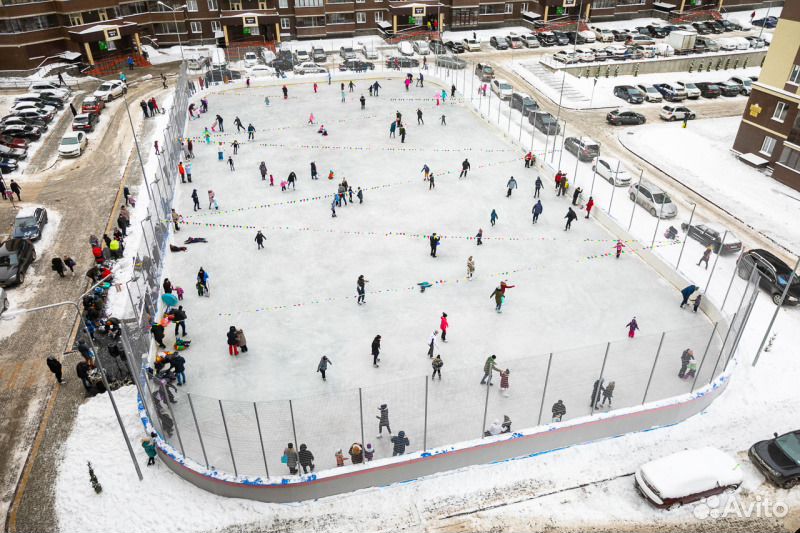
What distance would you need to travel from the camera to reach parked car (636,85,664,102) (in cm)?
4634

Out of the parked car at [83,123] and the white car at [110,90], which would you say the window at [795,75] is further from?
the white car at [110,90]

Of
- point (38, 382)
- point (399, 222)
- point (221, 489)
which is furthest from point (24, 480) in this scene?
point (399, 222)

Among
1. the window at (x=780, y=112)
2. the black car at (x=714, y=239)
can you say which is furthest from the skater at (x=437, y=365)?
the window at (x=780, y=112)

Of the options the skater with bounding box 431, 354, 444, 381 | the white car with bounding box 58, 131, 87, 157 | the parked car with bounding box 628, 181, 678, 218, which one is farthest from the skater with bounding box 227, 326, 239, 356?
the white car with bounding box 58, 131, 87, 157

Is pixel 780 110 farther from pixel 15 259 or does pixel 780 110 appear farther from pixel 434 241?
pixel 15 259

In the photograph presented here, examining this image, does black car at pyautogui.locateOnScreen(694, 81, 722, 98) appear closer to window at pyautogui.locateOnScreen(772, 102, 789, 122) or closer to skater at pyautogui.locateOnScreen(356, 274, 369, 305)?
window at pyautogui.locateOnScreen(772, 102, 789, 122)

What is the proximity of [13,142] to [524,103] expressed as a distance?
1400 inches

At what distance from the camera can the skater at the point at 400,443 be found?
1548 cm

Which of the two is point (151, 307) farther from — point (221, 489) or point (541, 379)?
point (541, 379)

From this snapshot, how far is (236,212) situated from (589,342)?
18.8 m

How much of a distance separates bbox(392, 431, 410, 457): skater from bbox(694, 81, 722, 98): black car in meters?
44.9

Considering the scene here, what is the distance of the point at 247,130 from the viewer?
39906 mm

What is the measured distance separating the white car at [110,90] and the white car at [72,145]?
921cm

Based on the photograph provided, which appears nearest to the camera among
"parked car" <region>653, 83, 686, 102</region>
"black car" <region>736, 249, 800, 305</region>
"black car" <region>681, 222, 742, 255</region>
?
"black car" <region>736, 249, 800, 305</region>
